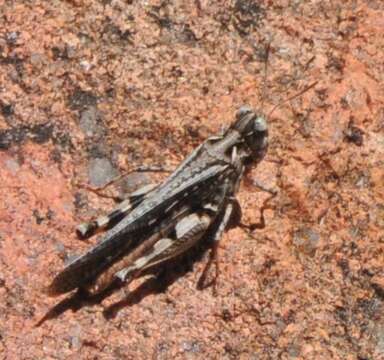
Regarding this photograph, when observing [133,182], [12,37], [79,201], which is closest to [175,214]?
[133,182]

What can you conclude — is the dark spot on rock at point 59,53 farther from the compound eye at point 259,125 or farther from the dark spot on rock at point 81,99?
the compound eye at point 259,125

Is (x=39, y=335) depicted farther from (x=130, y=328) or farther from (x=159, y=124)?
(x=159, y=124)

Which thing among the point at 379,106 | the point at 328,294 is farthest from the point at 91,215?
the point at 379,106

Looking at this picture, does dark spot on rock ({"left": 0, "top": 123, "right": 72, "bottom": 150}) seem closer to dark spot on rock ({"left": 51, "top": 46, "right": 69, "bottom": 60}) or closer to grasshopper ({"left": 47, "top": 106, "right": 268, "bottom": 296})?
dark spot on rock ({"left": 51, "top": 46, "right": 69, "bottom": 60})

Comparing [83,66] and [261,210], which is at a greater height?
[83,66]

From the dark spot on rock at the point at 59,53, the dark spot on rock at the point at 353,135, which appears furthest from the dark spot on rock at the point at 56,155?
the dark spot on rock at the point at 353,135

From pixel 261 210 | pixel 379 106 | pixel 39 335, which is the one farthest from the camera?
pixel 379 106
